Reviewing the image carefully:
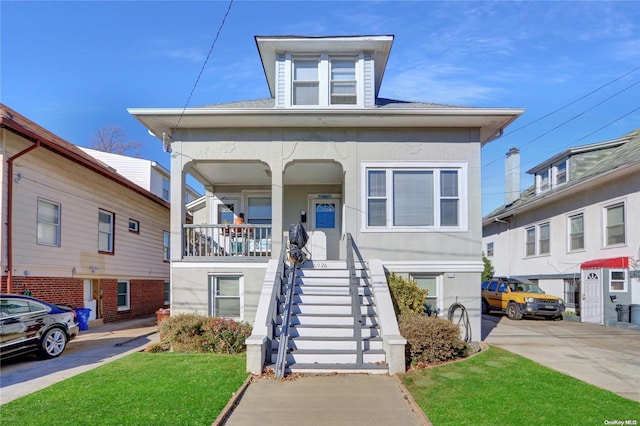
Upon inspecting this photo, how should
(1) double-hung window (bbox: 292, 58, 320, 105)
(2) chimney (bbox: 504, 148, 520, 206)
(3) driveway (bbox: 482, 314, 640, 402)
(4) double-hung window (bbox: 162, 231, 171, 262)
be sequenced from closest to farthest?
(3) driveway (bbox: 482, 314, 640, 402), (1) double-hung window (bbox: 292, 58, 320, 105), (4) double-hung window (bbox: 162, 231, 171, 262), (2) chimney (bbox: 504, 148, 520, 206)

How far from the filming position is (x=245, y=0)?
32.4ft

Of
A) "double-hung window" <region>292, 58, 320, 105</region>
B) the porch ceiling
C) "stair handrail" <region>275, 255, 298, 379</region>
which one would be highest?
"double-hung window" <region>292, 58, 320, 105</region>

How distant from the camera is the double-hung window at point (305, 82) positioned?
12.4 m

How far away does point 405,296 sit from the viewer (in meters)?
10.5

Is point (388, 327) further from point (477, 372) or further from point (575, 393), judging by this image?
point (575, 393)

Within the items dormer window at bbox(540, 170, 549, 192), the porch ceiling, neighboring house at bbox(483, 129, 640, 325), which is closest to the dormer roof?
the porch ceiling

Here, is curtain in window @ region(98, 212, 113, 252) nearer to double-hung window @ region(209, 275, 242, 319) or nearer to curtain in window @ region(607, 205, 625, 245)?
double-hung window @ region(209, 275, 242, 319)

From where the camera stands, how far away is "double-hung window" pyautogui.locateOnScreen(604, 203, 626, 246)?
53.7 ft

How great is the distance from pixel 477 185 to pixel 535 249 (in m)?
12.6

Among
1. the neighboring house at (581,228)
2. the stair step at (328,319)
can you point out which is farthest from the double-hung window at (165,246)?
the neighboring house at (581,228)

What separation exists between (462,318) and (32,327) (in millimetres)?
9325

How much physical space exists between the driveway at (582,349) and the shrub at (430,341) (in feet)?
5.51

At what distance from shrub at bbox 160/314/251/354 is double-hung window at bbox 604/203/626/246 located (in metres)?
13.8

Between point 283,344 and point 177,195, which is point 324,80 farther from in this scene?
point 283,344
